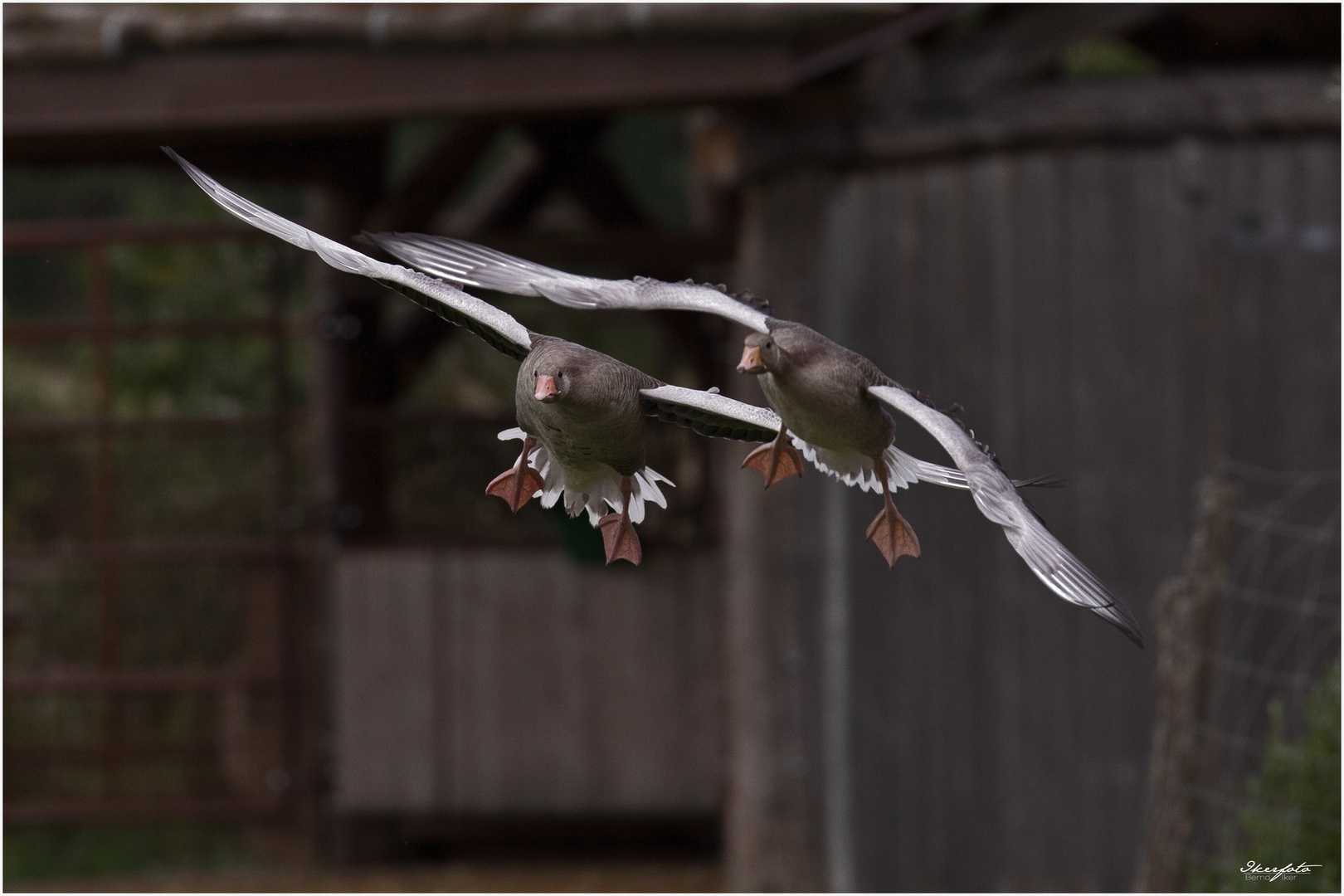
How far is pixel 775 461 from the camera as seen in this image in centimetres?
145

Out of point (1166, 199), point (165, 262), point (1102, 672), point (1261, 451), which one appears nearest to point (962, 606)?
point (1102, 672)

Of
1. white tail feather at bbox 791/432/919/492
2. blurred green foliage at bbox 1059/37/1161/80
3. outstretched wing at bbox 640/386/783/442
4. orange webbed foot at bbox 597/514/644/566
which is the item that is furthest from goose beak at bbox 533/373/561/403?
blurred green foliage at bbox 1059/37/1161/80

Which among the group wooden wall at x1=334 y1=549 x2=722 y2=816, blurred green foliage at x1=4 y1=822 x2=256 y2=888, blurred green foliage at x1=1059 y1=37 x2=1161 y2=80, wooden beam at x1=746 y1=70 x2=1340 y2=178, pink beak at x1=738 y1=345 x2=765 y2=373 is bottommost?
blurred green foliage at x1=4 y1=822 x2=256 y2=888

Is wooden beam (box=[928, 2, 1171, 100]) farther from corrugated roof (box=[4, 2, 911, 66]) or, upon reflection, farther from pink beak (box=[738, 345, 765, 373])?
pink beak (box=[738, 345, 765, 373])

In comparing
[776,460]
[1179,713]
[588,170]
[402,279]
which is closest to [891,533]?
[776,460]

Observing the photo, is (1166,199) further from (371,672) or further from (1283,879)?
(371,672)

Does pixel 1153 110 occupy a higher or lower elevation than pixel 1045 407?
higher

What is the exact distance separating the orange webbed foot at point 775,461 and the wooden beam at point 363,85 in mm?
2985

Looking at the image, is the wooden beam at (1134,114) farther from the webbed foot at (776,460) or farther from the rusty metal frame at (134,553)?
the webbed foot at (776,460)

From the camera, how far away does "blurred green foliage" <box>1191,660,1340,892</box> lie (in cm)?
316

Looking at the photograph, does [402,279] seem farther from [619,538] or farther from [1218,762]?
[1218,762]

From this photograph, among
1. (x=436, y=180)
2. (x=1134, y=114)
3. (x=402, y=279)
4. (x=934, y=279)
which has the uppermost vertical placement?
(x=436, y=180)

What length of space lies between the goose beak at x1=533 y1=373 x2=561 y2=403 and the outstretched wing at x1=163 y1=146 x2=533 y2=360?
0.52ft

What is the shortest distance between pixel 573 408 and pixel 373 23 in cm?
331
